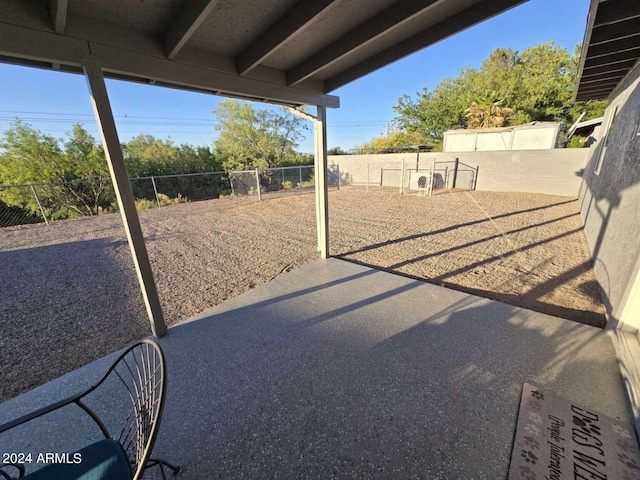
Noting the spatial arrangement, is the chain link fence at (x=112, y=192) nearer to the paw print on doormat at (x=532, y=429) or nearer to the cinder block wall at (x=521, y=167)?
the cinder block wall at (x=521, y=167)

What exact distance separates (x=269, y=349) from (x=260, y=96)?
2.42 meters

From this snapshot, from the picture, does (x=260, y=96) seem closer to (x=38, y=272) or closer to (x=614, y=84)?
(x=38, y=272)

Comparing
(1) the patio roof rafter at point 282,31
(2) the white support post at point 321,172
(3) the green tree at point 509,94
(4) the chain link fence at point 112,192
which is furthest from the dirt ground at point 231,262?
(3) the green tree at point 509,94

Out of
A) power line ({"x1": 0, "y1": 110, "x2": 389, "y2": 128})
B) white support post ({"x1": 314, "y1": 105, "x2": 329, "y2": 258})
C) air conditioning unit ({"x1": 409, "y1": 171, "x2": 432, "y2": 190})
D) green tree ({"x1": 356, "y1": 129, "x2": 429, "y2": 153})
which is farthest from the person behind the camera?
green tree ({"x1": 356, "y1": 129, "x2": 429, "y2": 153})

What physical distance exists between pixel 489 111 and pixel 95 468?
19.6m

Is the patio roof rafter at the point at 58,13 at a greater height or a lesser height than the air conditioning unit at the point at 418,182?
greater

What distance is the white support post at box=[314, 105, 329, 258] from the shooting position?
312cm

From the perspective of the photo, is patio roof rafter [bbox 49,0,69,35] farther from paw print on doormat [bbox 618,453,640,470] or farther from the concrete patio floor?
paw print on doormat [bbox 618,453,640,470]

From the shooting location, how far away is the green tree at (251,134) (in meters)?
16.0

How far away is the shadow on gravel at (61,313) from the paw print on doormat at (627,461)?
10.5 ft

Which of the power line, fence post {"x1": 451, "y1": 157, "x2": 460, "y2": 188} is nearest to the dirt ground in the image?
the power line

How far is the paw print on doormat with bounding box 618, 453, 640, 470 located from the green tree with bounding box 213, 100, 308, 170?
1760 centimetres

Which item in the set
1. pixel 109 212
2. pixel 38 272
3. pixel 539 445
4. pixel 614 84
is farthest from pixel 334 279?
pixel 109 212

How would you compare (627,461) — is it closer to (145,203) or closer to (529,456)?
(529,456)
